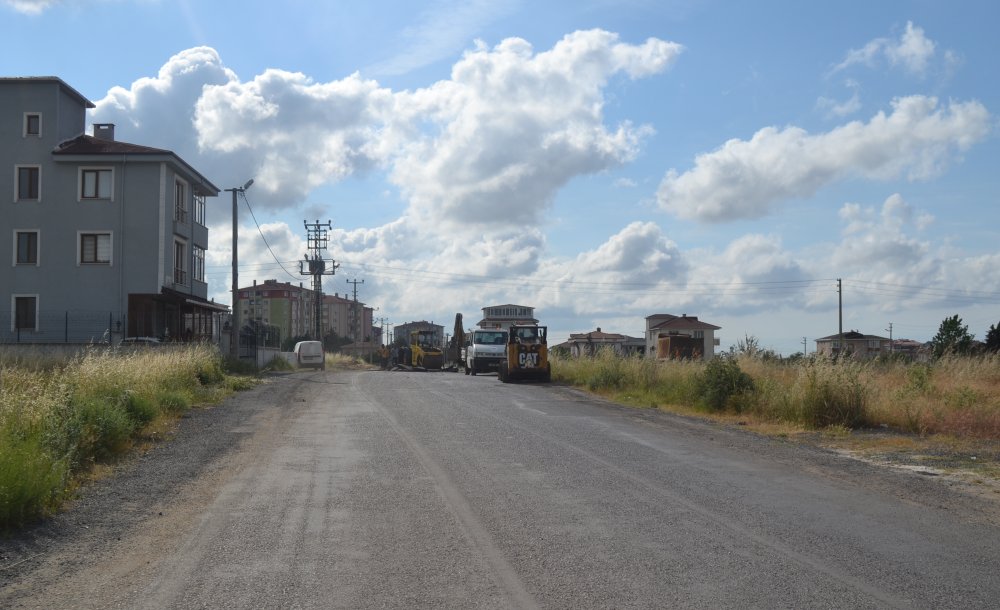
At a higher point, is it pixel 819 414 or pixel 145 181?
pixel 145 181

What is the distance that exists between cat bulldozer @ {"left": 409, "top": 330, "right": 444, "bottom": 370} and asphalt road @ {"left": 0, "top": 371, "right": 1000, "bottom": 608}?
41425mm

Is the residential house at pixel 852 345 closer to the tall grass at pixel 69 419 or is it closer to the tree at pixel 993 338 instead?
the tree at pixel 993 338

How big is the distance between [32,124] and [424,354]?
25.5 metres

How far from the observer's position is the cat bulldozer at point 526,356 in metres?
35.3

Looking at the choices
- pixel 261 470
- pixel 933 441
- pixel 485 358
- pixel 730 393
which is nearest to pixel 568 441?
pixel 261 470

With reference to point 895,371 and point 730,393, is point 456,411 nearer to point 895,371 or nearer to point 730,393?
point 730,393

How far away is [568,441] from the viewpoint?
14.5 metres

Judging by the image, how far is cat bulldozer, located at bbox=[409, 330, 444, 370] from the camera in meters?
55.6

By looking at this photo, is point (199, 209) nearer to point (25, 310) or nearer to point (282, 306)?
point (25, 310)

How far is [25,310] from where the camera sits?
40500mm

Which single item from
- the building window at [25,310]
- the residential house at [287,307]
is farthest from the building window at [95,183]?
the residential house at [287,307]

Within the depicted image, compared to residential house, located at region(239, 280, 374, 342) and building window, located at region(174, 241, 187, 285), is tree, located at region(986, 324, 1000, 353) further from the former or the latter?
residential house, located at region(239, 280, 374, 342)

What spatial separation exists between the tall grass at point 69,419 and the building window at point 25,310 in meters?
19.5

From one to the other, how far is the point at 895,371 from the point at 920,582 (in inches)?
713
